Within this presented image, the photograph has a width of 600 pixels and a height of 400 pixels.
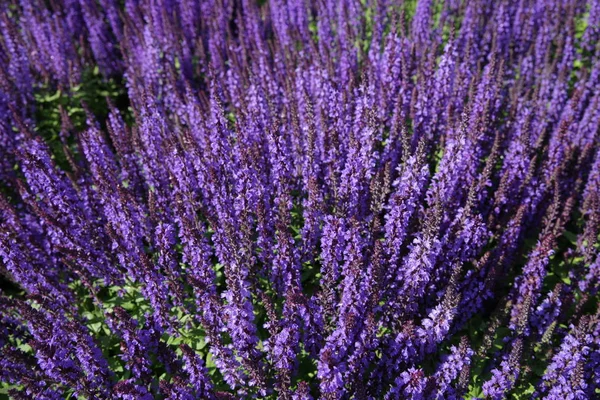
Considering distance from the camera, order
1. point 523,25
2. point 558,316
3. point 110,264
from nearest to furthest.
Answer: point 558,316, point 110,264, point 523,25

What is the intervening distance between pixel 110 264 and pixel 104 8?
1164 cm

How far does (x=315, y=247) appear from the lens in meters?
7.67

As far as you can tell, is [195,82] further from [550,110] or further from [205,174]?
[550,110]

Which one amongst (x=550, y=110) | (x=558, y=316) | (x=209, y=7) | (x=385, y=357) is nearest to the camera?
(x=385, y=357)

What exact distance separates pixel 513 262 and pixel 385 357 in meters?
3.30

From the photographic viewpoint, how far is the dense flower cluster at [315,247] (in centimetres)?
614

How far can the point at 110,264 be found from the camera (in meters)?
8.20

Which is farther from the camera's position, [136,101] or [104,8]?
[104,8]

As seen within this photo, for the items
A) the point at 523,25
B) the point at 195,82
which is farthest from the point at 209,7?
the point at 523,25

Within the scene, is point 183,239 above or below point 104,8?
below

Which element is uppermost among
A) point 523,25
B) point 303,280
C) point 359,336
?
point 523,25

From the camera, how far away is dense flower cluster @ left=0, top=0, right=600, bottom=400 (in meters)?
6.14

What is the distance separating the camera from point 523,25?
1341 centimetres

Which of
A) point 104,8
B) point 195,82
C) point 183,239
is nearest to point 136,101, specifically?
point 195,82
